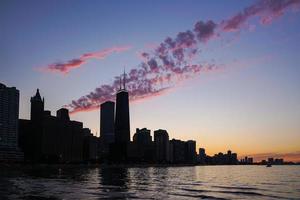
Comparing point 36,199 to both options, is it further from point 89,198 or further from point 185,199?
point 185,199

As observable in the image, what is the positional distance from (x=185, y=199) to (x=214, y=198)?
7.80 metres

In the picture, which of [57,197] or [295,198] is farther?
[295,198]

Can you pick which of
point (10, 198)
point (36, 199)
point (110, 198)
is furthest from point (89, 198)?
point (10, 198)

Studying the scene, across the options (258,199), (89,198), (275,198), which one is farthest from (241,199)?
(89,198)

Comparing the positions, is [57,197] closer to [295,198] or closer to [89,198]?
[89,198]

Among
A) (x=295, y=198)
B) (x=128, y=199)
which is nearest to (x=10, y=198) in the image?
(x=128, y=199)

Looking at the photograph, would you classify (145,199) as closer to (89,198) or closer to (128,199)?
(128,199)

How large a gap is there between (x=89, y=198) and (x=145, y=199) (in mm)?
11132

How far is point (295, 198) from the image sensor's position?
277 ft

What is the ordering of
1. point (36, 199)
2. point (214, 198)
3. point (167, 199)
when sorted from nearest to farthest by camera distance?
Result: point (36, 199)
point (167, 199)
point (214, 198)

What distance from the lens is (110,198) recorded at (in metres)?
76.0

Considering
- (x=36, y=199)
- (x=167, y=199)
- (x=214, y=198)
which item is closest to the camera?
(x=36, y=199)

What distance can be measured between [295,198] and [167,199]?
29.6 meters

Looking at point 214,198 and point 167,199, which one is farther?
point 214,198
